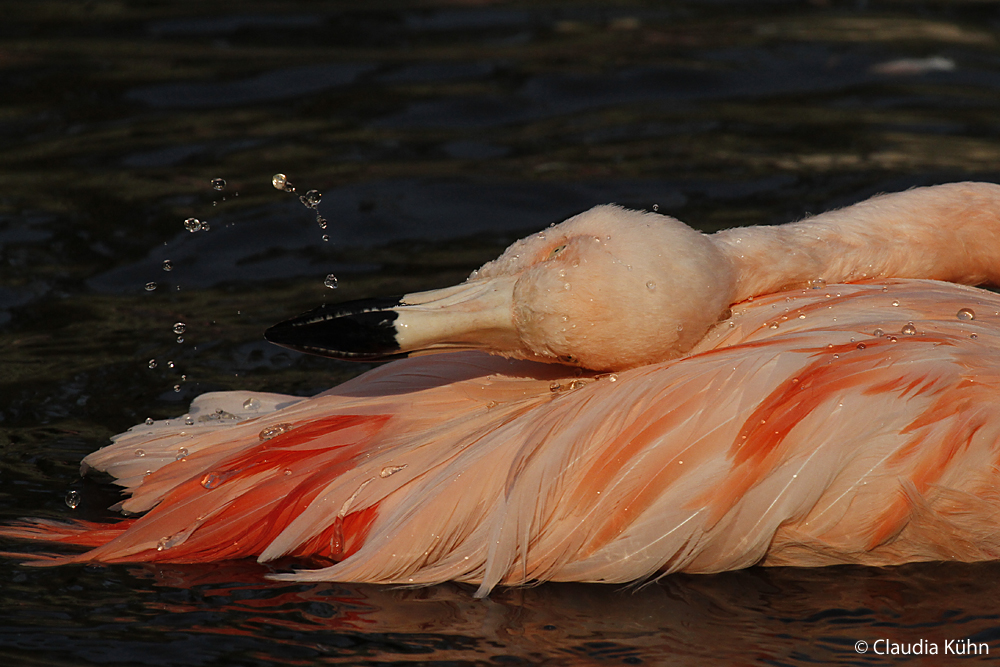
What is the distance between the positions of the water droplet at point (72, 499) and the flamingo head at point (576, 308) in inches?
36.7

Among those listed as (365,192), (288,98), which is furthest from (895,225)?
(288,98)

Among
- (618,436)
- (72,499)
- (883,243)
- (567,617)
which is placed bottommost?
(567,617)

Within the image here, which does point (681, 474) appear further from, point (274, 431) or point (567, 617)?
point (274, 431)

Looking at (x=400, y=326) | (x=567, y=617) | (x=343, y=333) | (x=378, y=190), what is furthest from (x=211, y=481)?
(x=378, y=190)

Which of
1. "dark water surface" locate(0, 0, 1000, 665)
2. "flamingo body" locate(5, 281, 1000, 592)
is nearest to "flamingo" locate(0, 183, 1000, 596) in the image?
"flamingo body" locate(5, 281, 1000, 592)

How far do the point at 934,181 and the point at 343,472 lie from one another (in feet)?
13.8

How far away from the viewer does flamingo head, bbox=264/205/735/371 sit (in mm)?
3379

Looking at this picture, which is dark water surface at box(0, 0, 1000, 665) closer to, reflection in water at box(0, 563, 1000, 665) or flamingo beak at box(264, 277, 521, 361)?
reflection in water at box(0, 563, 1000, 665)

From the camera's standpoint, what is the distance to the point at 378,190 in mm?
6656

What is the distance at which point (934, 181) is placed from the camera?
6613 millimetres

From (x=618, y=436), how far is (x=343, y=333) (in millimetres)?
763

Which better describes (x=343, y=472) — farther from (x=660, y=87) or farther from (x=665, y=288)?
(x=660, y=87)

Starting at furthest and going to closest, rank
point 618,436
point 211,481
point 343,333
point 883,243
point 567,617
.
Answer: point 883,243
point 211,481
point 343,333
point 618,436
point 567,617

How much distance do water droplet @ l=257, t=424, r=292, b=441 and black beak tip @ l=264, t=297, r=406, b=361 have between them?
12.9 inches
